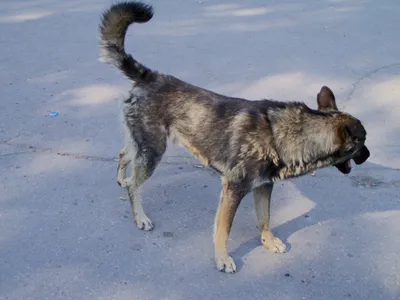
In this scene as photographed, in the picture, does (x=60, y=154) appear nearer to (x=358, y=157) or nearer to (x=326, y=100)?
(x=326, y=100)

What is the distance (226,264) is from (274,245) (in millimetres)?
362

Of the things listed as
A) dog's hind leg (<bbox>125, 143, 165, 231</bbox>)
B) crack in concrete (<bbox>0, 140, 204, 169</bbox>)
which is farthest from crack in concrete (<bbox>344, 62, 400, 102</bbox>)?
dog's hind leg (<bbox>125, 143, 165, 231</bbox>)

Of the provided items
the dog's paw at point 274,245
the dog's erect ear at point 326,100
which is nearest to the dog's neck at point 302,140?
the dog's erect ear at point 326,100

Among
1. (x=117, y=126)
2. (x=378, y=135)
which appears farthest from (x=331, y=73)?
(x=117, y=126)

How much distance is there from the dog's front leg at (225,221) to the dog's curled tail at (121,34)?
90cm

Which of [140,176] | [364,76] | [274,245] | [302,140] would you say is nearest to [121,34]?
[140,176]

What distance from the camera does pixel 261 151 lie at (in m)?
3.36

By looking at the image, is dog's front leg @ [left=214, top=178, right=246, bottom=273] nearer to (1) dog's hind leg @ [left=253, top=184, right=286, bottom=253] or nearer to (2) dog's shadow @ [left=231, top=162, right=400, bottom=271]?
(2) dog's shadow @ [left=231, top=162, right=400, bottom=271]

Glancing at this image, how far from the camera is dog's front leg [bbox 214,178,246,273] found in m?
3.38

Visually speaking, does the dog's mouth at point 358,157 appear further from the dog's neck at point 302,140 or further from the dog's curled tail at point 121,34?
the dog's curled tail at point 121,34

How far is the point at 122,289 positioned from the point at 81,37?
437cm

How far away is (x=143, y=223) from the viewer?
147 inches

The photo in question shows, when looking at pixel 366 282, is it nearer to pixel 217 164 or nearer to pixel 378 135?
pixel 217 164

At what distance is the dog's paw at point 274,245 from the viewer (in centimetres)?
357
